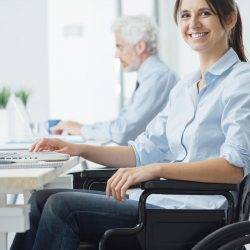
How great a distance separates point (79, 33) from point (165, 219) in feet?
10.3

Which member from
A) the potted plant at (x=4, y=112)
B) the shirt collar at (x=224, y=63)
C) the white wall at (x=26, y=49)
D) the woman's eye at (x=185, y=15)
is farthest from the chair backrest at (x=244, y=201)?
the white wall at (x=26, y=49)

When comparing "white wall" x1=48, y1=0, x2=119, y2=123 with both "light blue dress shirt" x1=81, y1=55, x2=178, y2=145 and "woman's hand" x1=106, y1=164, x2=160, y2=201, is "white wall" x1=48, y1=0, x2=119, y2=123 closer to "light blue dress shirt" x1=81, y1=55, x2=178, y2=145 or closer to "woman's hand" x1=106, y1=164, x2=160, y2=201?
"light blue dress shirt" x1=81, y1=55, x2=178, y2=145

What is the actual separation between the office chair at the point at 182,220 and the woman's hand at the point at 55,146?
1.28 feet

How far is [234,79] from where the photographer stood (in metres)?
1.40

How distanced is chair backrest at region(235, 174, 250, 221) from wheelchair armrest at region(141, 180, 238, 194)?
0.04 m

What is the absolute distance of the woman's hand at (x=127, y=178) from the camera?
1.21m

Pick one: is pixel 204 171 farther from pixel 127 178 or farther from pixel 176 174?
pixel 127 178

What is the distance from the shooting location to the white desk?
1026 mm

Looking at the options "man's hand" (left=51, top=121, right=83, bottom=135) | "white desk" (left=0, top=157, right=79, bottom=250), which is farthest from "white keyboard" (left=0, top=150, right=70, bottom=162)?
"man's hand" (left=51, top=121, right=83, bottom=135)

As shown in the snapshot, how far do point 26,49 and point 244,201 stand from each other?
9.64 ft

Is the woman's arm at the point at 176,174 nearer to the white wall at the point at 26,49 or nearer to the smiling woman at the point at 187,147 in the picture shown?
the smiling woman at the point at 187,147

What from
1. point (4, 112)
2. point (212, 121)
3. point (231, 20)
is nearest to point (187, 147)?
point (212, 121)

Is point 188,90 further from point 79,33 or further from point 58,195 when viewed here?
point 79,33

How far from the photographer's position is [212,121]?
1413 mm
